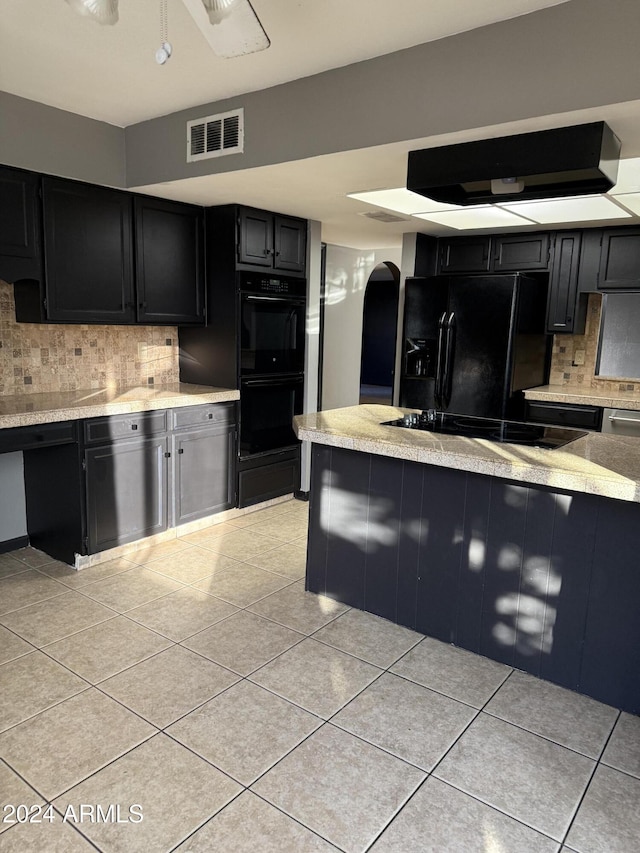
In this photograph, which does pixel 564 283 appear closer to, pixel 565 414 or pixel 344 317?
pixel 565 414

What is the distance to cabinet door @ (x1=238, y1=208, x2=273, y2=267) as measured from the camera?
412cm

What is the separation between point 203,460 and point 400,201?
209 centimetres

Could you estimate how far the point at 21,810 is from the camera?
176cm

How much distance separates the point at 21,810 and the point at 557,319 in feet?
14.7

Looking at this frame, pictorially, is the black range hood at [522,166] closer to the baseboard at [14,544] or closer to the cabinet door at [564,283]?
the cabinet door at [564,283]

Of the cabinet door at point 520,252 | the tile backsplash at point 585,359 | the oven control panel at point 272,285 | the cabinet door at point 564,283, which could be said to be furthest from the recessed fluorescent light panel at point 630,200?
the oven control panel at point 272,285

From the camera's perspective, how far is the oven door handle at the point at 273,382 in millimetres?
4345

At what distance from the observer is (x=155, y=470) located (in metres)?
3.75

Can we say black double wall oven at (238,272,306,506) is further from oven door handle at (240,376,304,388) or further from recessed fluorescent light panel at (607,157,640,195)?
recessed fluorescent light panel at (607,157,640,195)

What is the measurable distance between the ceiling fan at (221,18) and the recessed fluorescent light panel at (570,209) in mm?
1943

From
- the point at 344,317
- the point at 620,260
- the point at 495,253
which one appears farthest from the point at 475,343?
the point at 344,317

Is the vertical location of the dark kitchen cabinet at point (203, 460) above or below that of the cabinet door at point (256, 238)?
below

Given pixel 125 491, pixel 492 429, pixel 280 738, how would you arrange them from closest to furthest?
pixel 280 738 → pixel 492 429 → pixel 125 491

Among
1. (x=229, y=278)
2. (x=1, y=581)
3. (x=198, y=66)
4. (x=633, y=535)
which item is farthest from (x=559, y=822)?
(x=229, y=278)
